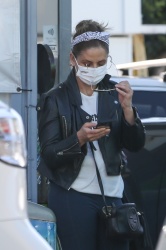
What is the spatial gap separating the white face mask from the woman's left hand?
0.13m

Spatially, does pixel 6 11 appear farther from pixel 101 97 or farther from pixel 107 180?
pixel 107 180

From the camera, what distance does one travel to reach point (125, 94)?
4629 millimetres

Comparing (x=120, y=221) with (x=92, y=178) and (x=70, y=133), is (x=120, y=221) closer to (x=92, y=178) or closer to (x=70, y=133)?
(x=92, y=178)

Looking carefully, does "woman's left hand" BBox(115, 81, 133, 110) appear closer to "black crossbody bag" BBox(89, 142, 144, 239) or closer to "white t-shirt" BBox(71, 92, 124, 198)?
"white t-shirt" BBox(71, 92, 124, 198)

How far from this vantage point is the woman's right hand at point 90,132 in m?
4.43

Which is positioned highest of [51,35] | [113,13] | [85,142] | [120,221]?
[113,13]

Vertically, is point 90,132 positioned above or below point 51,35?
below

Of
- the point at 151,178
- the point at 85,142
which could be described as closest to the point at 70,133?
the point at 85,142

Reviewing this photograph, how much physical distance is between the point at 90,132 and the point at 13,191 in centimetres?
142

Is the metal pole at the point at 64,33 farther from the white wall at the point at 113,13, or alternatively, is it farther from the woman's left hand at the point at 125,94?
the white wall at the point at 113,13

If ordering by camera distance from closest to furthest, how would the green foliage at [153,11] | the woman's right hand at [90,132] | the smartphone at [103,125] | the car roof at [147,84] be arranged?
the woman's right hand at [90,132] < the smartphone at [103,125] < the car roof at [147,84] < the green foliage at [153,11]

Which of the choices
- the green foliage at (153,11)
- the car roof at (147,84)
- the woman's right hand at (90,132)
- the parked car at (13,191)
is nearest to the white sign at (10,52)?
the woman's right hand at (90,132)

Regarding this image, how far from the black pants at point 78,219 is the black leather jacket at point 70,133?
95 mm

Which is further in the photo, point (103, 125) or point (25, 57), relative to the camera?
point (25, 57)
